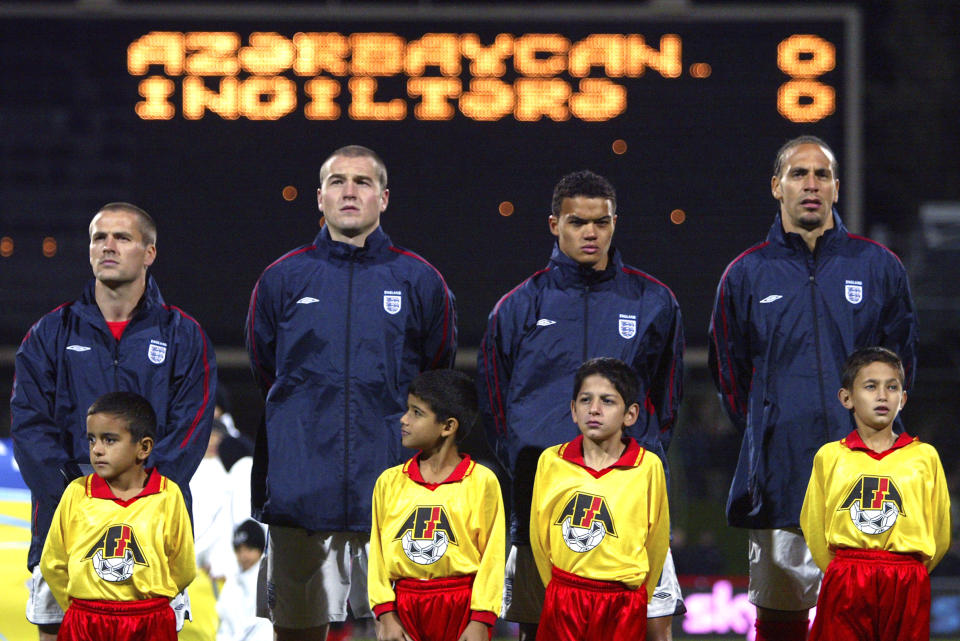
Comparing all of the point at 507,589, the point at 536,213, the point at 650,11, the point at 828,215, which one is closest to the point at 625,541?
the point at 507,589

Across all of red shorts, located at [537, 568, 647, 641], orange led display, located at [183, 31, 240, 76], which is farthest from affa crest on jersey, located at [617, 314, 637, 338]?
orange led display, located at [183, 31, 240, 76]

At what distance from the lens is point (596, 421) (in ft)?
13.8

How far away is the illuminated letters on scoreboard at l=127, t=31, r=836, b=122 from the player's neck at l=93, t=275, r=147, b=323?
2249 mm

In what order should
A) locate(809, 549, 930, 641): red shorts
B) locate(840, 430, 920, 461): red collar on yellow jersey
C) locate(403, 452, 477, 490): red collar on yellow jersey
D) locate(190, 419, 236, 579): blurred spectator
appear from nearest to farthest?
locate(809, 549, 930, 641): red shorts → locate(840, 430, 920, 461): red collar on yellow jersey → locate(403, 452, 477, 490): red collar on yellow jersey → locate(190, 419, 236, 579): blurred spectator

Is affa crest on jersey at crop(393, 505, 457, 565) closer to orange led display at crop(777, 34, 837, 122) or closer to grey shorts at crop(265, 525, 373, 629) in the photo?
grey shorts at crop(265, 525, 373, 629)

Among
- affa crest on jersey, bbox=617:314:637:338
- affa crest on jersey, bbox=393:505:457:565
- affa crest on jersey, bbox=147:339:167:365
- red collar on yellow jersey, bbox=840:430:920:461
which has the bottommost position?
affa crest on jersey, bbox=393:505:457:565

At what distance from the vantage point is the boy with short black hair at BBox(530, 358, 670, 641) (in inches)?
163

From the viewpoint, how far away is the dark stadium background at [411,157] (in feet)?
21.8

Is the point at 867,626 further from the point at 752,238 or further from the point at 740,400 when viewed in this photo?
the point at 752,238

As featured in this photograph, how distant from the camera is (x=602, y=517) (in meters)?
4.16

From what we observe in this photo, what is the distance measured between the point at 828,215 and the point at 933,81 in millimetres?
5464

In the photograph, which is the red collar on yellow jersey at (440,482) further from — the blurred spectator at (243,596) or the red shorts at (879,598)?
the blurred spectator at (243,596)

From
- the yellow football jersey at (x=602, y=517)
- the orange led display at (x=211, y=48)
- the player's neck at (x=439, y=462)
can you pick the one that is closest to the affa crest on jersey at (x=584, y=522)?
the yellow football jersey at (x=602, y=517)

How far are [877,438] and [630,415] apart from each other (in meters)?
0.70
